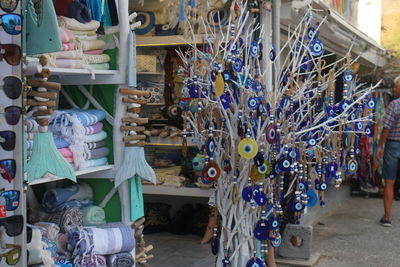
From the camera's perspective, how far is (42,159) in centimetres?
282

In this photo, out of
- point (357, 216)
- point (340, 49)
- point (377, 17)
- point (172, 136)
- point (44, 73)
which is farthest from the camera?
point (377, 17)

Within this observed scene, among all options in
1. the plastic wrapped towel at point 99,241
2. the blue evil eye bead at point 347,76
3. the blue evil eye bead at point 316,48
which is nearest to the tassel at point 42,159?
the plastic wrapped towel at point 99,241

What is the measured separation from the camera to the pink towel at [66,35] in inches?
126

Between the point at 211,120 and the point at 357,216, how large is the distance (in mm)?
4817

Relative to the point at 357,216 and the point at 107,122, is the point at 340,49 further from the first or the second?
the point at 107,122

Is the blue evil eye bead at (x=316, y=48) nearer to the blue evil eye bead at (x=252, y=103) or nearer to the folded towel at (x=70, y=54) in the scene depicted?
the blue evil eye bead at (x=252, y=103)

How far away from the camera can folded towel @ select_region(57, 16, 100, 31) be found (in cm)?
325

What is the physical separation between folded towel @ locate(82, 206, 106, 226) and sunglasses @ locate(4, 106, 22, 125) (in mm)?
1563

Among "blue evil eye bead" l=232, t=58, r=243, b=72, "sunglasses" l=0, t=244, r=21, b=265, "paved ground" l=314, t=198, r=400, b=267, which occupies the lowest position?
"paved ground" l=314, t=198, r=400, b=267

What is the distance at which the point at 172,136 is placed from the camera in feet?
19.8

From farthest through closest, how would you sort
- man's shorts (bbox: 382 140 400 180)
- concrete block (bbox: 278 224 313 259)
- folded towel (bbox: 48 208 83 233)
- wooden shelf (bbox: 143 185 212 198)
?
man's shorts (bbox: 382 140 400 180) < wooden shelf (bbox: 143 185 212 198) < concrete block (bbox: 278 224 313 259) < folded towel (bbox: 48 208 83 233)

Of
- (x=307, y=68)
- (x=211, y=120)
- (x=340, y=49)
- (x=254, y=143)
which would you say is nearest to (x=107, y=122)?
(x=211, y=120)

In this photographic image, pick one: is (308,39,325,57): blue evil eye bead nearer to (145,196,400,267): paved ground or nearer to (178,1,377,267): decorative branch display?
(178,1,377,267): decorative branch display

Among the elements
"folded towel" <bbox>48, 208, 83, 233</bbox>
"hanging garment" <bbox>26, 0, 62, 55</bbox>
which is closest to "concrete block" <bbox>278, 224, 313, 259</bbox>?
"folded towel" <bbox>48, 208, 83, 233</bbox>
